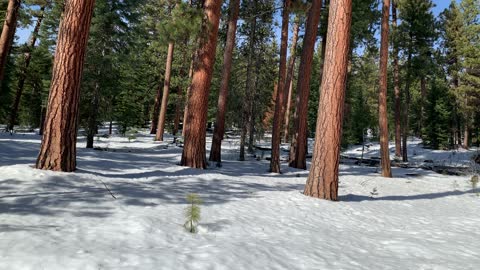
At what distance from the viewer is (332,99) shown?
23.3 feet

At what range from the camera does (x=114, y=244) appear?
10.7 ft

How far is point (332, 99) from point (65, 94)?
5.25 metres

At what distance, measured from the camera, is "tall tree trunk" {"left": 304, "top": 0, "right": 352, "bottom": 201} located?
7082 mm

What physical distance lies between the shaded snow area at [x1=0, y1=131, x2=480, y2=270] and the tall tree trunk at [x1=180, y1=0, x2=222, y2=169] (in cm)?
190

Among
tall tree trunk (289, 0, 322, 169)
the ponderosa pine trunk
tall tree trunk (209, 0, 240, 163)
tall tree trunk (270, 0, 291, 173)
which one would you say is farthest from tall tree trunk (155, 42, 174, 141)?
tall tree trunk (270, 0, 291, 173)

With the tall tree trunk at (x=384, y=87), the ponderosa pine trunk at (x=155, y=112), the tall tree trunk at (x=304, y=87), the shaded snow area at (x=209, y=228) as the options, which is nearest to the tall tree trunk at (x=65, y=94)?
the shaded snow area at (x=209, y=228)

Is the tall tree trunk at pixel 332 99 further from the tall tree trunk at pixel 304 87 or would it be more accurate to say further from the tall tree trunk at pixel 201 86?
the tall tree trunk at pixel 304 87

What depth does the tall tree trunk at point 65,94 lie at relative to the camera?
6398 millimetres

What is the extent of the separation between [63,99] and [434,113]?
30775 millimetres

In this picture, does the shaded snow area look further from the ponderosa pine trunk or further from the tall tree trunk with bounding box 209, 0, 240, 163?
the ponderosa pine trunk

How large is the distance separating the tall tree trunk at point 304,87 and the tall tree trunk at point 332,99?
4473 millimetres

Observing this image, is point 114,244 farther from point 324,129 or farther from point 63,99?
→ point 324,129

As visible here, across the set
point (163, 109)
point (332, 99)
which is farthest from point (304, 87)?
point (163, 109)

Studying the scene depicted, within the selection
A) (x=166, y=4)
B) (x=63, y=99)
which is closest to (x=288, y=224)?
(x=63, y=99)
